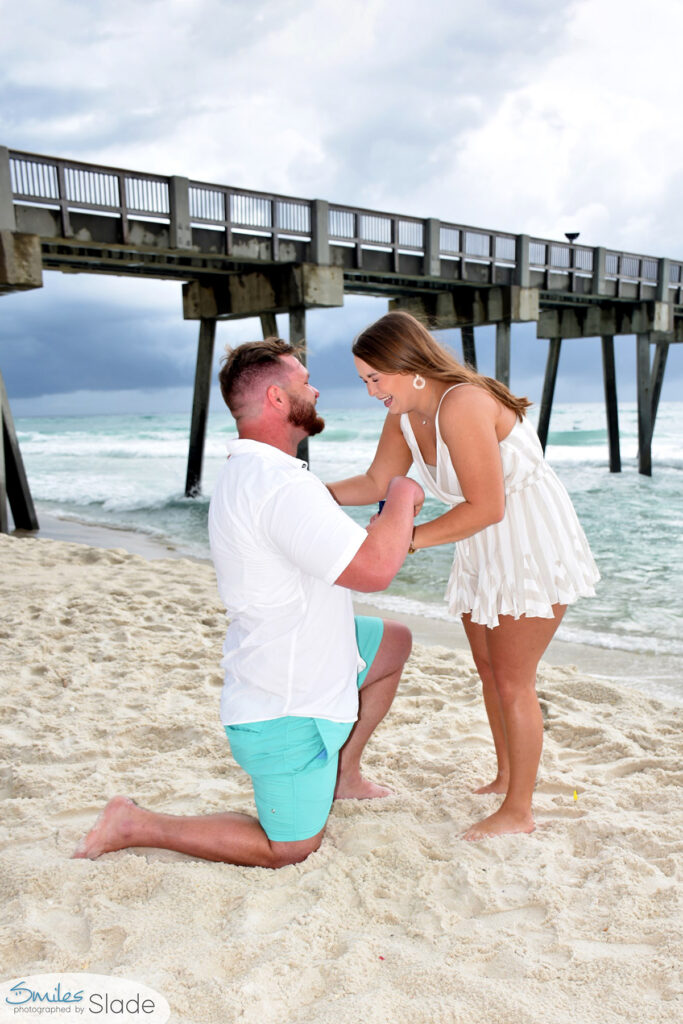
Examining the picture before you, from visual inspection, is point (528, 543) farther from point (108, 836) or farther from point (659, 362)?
point (659, 362)

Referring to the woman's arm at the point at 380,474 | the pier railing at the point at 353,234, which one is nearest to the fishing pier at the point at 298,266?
the pier railing at the point at 353,234

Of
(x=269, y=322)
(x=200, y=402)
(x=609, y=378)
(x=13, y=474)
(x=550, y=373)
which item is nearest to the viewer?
(x=13, y=474)

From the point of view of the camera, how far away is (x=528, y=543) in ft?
8.49

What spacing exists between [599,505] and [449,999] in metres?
14.5

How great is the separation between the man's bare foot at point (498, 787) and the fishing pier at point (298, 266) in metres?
5.99

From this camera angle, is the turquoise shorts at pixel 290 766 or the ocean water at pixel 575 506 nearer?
the turquoise shorts at pixel 290 766

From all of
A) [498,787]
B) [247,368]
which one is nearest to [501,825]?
[498,787]

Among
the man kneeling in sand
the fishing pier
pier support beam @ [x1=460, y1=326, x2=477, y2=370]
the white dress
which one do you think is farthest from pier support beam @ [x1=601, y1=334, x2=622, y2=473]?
the man kneeling in sand

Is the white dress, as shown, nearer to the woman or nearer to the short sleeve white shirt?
the woman

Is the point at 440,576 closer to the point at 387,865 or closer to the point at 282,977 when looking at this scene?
the point at 387,865

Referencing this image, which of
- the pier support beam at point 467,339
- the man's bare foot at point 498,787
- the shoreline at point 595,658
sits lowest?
the shoreline at point 595,658

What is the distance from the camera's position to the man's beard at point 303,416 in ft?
7.78

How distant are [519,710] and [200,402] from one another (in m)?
14.5

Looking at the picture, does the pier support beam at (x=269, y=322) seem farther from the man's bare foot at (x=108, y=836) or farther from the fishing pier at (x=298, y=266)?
the man's bare foot at (x=108, y=836)
